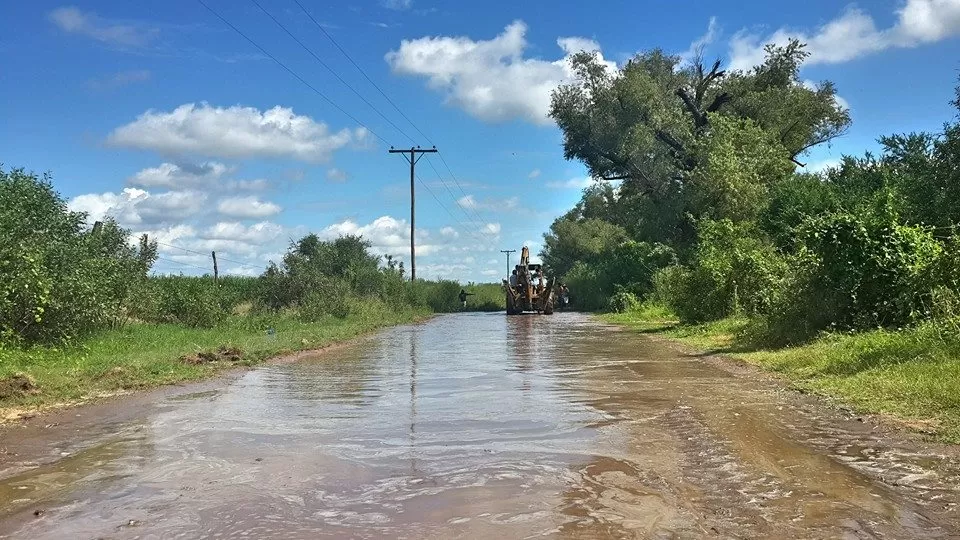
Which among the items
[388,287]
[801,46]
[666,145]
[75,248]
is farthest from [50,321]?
[801,46]

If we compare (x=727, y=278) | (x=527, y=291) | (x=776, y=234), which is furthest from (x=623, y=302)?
(x=727, y=278)

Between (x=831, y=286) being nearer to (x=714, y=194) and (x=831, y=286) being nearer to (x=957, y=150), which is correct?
(x=957, y=150)

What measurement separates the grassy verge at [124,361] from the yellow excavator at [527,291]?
831 inches

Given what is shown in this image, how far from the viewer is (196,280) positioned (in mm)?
28734

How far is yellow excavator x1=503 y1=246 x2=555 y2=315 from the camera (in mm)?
46562

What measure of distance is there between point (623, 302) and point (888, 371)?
116ft

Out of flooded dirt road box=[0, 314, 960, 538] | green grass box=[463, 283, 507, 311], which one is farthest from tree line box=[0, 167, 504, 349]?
green grass box=[463, 283, 507, 311]

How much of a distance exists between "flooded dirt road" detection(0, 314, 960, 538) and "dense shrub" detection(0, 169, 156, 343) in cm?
418

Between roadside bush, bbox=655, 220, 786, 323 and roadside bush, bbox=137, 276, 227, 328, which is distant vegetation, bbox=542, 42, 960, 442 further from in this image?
roadside bush, bbox=137, 276, 227, 328

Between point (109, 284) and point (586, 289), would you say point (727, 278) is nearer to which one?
point (109, 284)

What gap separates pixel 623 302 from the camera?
153 ft

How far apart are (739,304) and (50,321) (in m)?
17.8

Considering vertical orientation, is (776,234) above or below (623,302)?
above

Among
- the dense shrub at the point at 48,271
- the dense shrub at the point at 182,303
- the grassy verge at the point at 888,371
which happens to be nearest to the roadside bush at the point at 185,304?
the dense shrub at the point at 182,303
